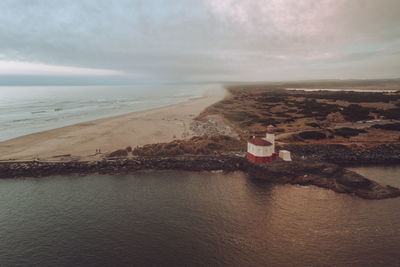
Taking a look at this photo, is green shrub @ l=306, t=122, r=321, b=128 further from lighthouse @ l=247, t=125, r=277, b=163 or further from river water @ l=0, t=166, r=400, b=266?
lighthouse @ l=247, t=125, r=277, b=163

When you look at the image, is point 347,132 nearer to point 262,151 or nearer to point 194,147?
point 262,151

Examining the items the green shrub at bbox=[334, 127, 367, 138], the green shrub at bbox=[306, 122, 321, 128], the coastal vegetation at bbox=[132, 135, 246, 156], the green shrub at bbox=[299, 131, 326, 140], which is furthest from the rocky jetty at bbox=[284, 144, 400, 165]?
the green shrub at bbox=[306, 122, 321, 128]

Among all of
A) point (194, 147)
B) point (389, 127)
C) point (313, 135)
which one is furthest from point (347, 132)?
point (194, 147)

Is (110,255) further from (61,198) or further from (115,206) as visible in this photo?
(61,198)

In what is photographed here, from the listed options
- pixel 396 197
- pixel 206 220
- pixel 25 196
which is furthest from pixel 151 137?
pixel 396 197

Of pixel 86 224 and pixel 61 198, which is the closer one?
pixel 86 224

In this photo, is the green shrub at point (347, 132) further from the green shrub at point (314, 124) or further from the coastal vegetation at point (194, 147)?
the coastal vegetation at point (194, 147)
